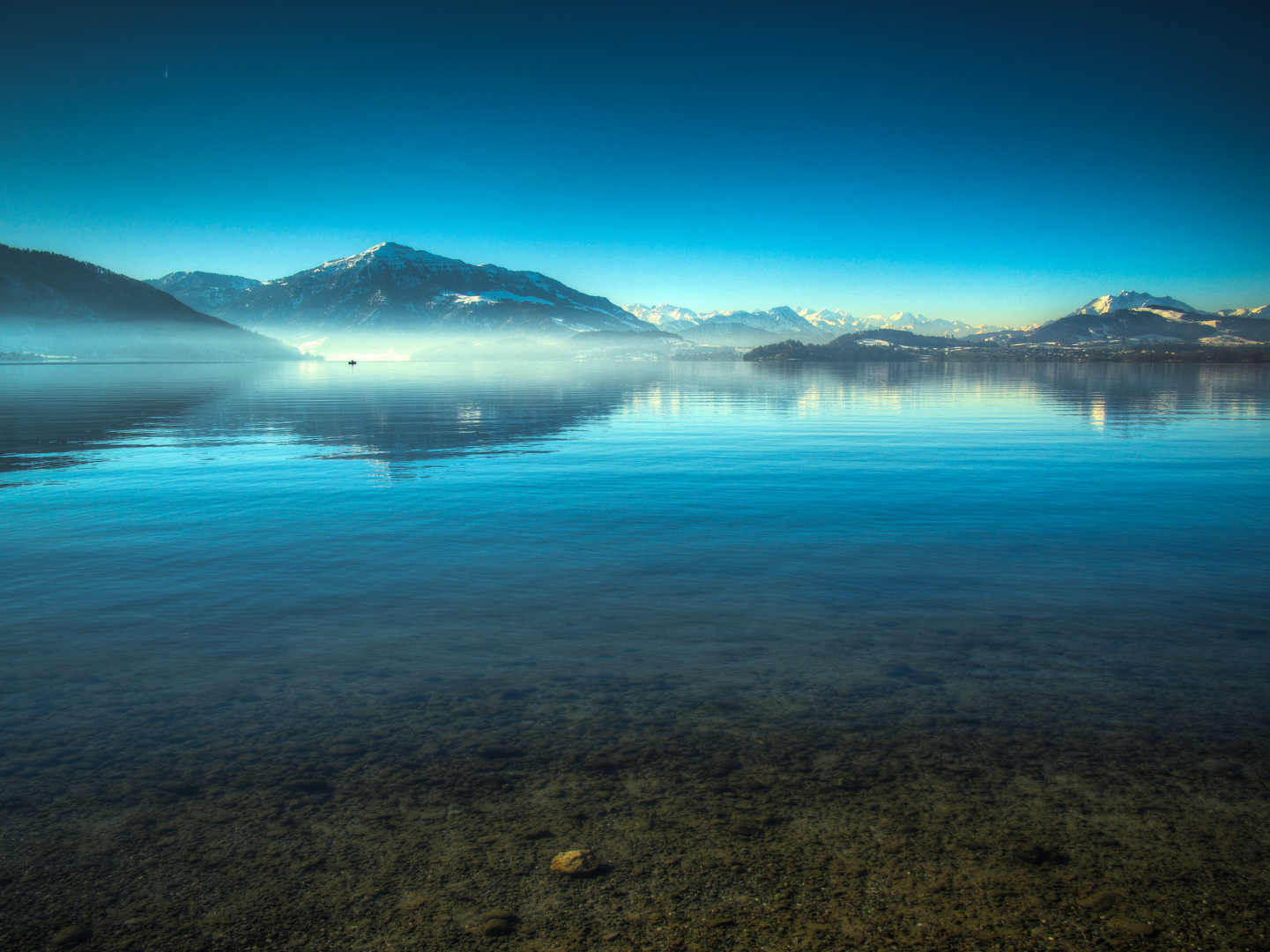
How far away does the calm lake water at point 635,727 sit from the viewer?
4988 mm

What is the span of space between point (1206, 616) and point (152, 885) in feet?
46.0

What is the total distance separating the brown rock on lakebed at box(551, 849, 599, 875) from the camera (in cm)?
533

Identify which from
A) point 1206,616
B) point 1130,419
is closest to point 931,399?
point 1130,419

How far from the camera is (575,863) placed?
5398 millimetres

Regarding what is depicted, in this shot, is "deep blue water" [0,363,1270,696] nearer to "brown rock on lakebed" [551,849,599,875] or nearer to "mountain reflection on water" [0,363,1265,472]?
"mountain reflection on water" [0,363,1265,472]

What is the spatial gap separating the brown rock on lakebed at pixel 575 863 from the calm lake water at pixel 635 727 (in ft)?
0.31

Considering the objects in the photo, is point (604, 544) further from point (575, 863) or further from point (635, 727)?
point (575, 863)

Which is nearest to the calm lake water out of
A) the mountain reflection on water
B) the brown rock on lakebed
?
the brown rock on lakebed

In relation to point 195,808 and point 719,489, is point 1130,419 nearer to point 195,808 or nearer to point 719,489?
point 719,489


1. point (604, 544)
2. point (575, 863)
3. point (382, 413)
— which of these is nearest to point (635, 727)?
point (575, 863)

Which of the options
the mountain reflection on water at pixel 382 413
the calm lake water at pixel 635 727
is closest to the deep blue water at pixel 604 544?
the calm lake water at pixel 635 727

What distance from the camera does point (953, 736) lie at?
287 inches

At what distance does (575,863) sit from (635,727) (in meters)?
2.23

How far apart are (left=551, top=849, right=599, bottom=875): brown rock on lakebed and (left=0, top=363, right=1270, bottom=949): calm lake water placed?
0.09 m
